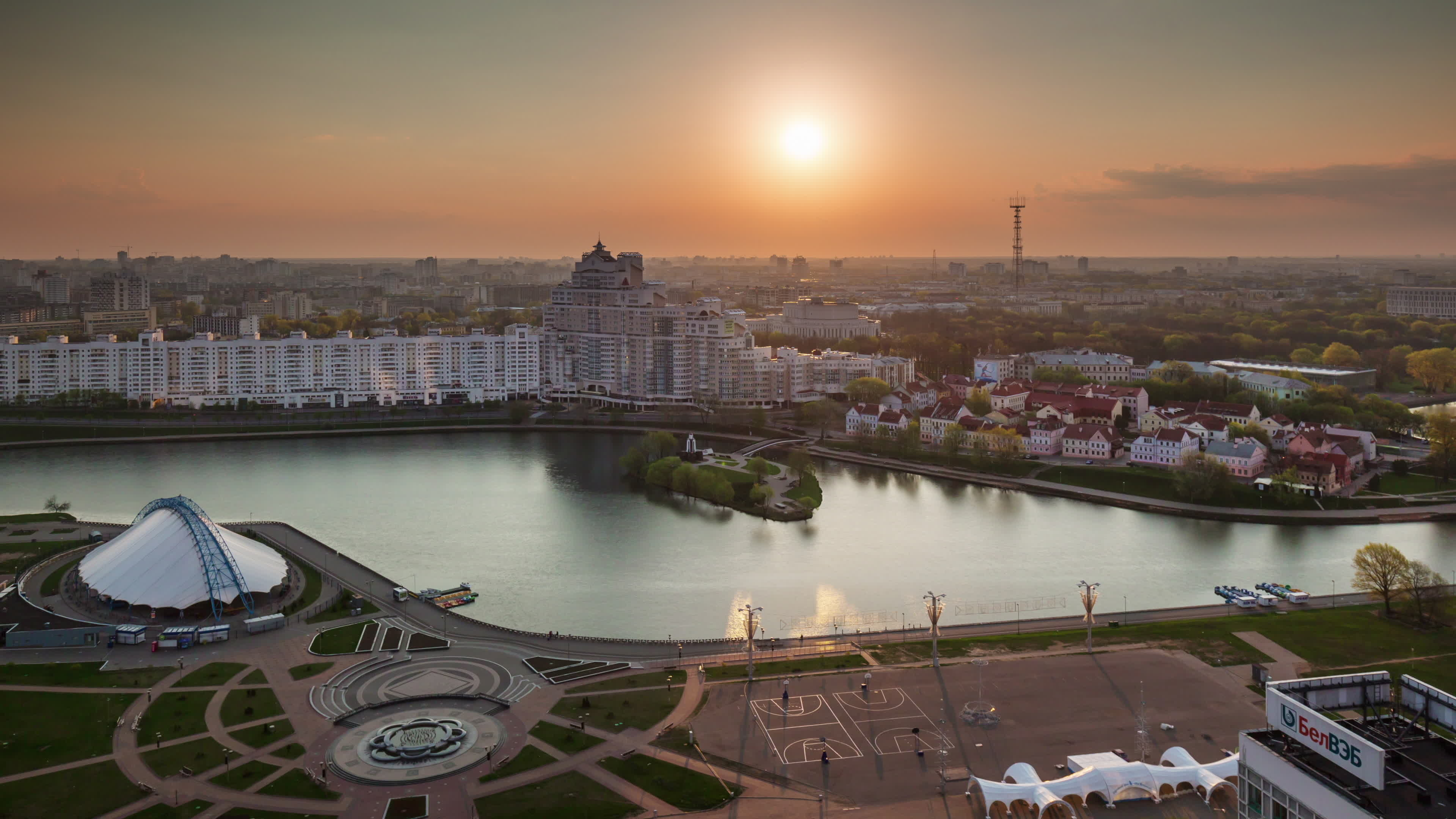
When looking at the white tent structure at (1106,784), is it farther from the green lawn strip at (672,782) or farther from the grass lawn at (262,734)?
the grass lawn at (262,734)

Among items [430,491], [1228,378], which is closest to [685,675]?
[430,491]

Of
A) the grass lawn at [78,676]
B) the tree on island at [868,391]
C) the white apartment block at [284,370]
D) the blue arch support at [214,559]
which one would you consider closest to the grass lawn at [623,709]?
the grass lawn at [78,676]

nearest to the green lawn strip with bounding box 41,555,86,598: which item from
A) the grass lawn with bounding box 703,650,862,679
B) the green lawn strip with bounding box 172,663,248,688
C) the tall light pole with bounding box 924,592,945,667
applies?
the green lawn strip with bounding box 172,663,248,688

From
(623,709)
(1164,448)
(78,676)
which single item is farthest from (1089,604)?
(1164,448)

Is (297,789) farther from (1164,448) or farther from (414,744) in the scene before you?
(1164,448)

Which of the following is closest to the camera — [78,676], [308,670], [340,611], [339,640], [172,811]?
[172,811]

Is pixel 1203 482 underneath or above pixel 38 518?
above
